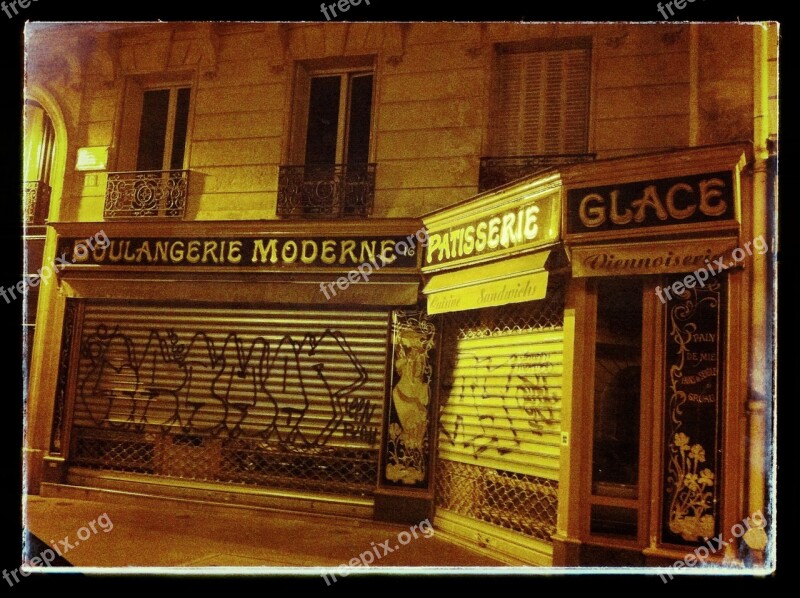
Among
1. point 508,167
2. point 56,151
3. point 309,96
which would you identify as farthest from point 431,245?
point 56,151

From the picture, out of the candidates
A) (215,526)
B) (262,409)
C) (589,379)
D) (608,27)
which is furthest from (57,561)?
(608,27)

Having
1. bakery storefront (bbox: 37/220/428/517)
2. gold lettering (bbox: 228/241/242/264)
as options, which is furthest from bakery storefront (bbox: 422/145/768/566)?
gold lettering (bbox: 228/241/242/264)

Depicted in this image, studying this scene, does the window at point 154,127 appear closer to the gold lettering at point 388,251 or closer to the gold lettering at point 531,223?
the gold lettering at point 388,251

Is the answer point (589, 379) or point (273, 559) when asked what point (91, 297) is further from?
point (589, 379)

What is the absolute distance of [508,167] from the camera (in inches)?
279

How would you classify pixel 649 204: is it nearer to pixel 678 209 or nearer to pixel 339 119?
pixel 678 209

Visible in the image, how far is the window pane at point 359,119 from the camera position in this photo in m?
7.67

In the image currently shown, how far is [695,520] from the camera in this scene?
17.6 feet

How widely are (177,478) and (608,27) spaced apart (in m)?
6.66

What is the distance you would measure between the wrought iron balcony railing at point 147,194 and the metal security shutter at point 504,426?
3.48m

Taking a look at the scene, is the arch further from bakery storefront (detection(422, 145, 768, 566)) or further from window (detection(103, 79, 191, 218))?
bakery storefront (detection(422, 145, 768, 566))

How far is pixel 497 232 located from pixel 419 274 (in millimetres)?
1093

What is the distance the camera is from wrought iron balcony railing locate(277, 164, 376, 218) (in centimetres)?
753

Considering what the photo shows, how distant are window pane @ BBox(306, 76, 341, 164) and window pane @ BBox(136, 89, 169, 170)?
176 centimetres
